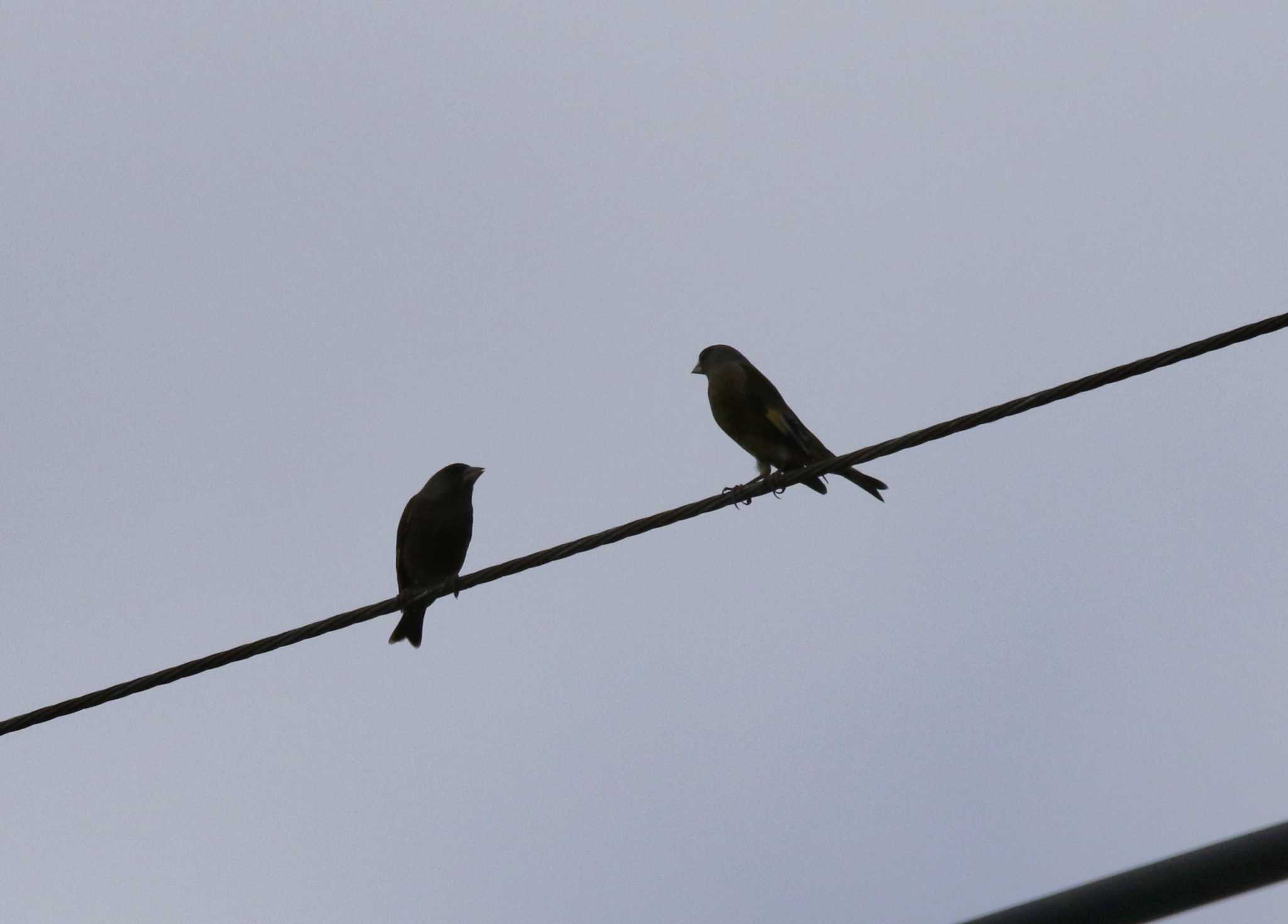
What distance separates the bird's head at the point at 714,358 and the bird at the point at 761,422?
0.65 feet

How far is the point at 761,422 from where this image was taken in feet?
22.9

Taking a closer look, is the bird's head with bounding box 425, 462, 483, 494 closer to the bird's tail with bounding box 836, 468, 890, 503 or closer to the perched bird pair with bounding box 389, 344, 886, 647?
the perched bird pair with bounding box 389, 344, 886, 647

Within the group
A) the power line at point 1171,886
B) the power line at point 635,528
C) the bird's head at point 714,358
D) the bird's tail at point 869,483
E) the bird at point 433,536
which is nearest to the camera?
the power line at point 1171,886

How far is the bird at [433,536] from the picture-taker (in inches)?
321

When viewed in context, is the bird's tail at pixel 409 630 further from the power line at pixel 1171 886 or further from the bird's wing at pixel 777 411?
the power line at pixel 1171 886

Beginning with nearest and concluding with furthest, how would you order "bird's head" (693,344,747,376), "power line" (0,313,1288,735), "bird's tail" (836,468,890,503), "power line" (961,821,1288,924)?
"power line" (961,821,1288,924), "power line" (0,313,1288,735), "bird's tail" (836,468,890,503), "bird's head" (693,344,747,376)

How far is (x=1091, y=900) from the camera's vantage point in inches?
65.6

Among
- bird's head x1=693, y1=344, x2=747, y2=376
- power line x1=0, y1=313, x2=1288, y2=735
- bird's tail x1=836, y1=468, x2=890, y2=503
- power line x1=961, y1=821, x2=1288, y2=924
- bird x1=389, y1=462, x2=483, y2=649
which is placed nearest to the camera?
power line x1=961, y1=821, x2=1288, y2=924

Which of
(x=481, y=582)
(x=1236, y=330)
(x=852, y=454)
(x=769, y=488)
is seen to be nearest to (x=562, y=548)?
(x=481, y=582)

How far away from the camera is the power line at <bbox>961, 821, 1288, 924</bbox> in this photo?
162 cm

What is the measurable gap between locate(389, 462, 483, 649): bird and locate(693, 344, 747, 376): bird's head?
1428 mm

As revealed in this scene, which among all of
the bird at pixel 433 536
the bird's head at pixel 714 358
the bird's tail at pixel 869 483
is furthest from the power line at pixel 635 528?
the bird at pixel 433 536

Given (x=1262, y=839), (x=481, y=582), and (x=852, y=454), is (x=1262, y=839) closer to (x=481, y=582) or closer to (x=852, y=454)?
(x=852, y=454)

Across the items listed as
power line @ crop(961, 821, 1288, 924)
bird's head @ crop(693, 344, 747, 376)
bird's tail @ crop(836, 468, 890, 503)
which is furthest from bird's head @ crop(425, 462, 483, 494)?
power line @ crop(961, 821, 1288, 924)
